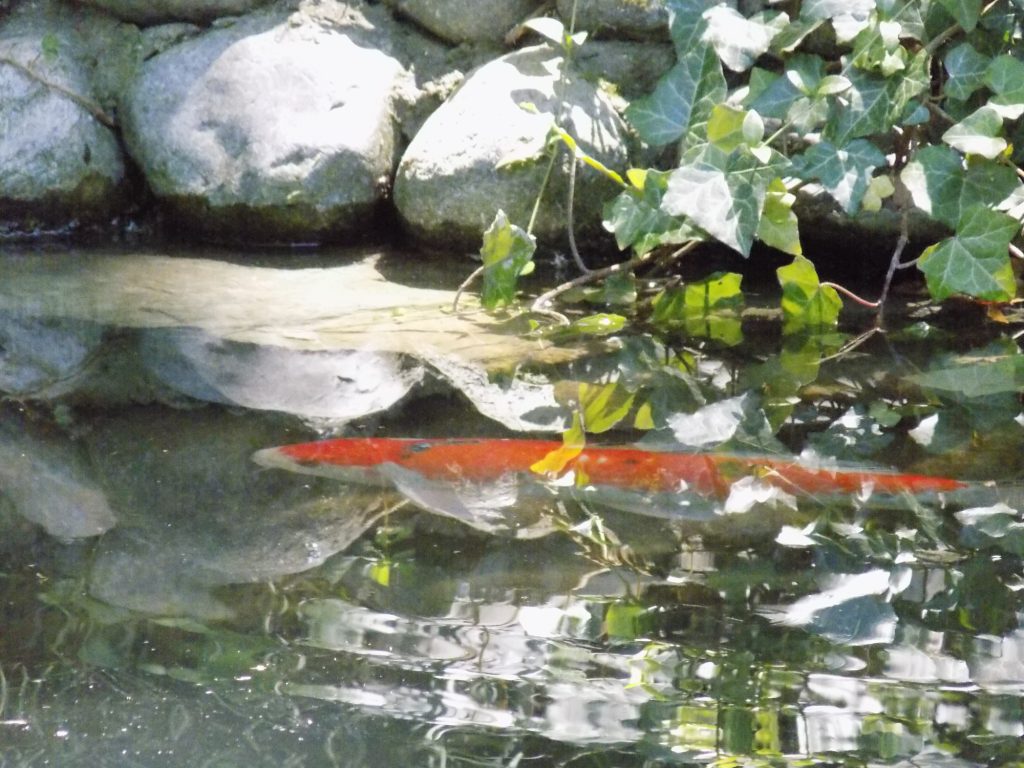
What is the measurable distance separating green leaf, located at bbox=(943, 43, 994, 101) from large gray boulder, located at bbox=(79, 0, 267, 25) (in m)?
2.53

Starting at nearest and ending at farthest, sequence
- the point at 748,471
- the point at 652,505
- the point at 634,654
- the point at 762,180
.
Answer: the point at 634,654
the point at 652,505
the point at 748,471
the point at 762,180

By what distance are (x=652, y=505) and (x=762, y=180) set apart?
1.19 m

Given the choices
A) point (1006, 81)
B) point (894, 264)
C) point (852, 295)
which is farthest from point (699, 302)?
point (1006, 81)

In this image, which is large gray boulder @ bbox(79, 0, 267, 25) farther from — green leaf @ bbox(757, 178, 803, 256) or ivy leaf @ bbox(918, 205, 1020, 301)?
ivy leaf @ bbox(918, 205, 1020, 301)

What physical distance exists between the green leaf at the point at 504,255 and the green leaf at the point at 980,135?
1086 millimetres

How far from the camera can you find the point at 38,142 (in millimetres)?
4016

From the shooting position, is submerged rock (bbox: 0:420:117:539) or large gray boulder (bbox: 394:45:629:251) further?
large gray boulder (bbox: 394:45:629:251)

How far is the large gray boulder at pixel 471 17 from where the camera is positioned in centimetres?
387

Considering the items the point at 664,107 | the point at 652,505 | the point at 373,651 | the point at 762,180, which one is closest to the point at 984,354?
the point at 762,180

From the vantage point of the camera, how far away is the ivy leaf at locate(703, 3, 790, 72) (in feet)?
9.77

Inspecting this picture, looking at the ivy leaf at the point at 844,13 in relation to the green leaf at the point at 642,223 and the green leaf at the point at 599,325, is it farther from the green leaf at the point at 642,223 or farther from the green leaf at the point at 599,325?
the green leaf at the point at 599,325

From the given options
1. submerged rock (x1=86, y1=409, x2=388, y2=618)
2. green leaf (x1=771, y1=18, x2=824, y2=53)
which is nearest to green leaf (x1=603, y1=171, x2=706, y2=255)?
green leaf (x1=771, y1=18, x2=824, y2=53)

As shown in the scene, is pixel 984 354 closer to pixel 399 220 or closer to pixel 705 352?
pixel 705 352

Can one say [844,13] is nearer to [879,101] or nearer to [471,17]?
[879,101]
